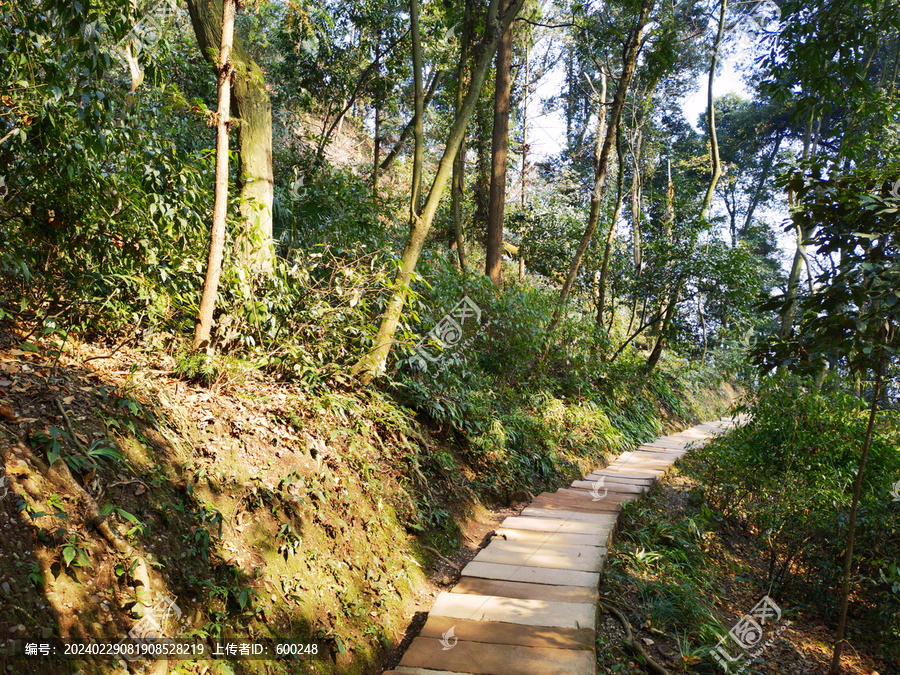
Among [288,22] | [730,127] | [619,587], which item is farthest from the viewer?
[730,127]

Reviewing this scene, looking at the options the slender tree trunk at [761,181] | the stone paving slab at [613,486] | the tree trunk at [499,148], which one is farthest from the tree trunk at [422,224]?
the slender tree trunk at [761,181]

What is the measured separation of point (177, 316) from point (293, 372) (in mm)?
896

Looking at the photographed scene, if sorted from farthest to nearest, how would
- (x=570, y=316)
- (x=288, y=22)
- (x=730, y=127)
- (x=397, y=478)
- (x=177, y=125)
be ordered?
(x=730, y=127), (x=288, y=22), (x=570, y=316), (x=177, y=125), (x=397, y=478)

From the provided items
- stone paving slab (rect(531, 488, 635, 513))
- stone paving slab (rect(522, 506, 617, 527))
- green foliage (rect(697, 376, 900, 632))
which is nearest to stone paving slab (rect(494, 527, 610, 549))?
stone paving slab (rect(522, 506, 617, 527))

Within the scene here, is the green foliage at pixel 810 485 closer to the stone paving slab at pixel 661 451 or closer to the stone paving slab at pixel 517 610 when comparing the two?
the stone paving slab at pixel 661 451

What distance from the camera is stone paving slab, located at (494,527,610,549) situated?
13.2 feet

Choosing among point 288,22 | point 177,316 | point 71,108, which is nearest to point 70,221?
point 71,108

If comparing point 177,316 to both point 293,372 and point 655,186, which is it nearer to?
point 293,372

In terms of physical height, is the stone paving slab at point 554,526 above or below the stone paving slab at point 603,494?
above

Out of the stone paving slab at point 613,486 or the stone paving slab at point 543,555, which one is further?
the stone paving slab at point 613,486

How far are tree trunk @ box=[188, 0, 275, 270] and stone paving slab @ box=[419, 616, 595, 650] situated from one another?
2.69 m

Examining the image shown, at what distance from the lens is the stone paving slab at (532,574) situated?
134 inches

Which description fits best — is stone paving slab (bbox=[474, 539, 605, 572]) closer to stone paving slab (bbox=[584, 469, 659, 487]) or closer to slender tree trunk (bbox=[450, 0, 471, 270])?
stone paving slab (bbox=[584, 469, 659, 487])

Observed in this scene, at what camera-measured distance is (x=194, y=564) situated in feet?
7.58
